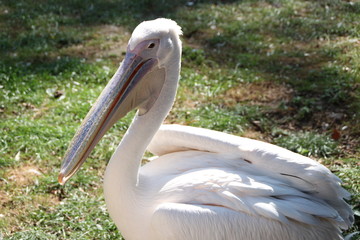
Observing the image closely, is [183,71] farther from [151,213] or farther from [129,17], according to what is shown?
[151,213]

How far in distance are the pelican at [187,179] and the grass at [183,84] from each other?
755 mm

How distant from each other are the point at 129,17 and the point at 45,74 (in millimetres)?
2084

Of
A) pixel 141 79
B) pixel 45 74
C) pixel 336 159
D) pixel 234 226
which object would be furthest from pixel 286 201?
pixel 45 74

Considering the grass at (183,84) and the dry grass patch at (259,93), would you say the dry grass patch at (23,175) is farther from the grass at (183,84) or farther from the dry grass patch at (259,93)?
the dry grass patch at (259,93)

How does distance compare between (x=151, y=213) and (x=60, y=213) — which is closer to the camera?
(x=151, y=213)

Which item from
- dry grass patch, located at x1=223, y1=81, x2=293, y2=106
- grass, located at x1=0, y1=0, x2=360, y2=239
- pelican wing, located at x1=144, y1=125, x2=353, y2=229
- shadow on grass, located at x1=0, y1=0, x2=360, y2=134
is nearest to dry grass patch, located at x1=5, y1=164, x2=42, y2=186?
grass, located at x1=0, y1=0, x2=360, y2=239

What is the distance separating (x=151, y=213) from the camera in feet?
8.39

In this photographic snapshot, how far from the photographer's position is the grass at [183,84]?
11.9ft

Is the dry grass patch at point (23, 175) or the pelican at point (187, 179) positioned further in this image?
the dry grass patch at point (23, 175)

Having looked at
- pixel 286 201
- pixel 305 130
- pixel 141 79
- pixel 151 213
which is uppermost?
pixel 141 79

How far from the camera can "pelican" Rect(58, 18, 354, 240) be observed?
2.46m

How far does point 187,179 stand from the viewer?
2629 millimetres

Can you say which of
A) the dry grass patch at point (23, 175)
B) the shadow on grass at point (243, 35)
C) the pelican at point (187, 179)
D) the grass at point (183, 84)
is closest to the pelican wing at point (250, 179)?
the pelican at point (187, 179)

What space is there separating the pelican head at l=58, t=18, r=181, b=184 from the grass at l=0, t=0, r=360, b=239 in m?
0.95
